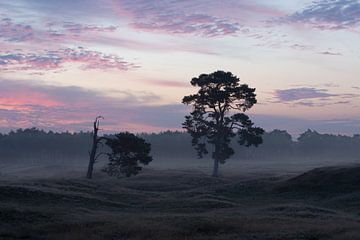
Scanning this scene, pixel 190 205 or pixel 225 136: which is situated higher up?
pixel 225 136

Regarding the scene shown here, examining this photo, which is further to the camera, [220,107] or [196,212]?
[220,107]

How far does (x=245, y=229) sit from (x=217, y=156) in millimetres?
43587

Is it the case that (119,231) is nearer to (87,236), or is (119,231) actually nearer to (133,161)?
(87,236)

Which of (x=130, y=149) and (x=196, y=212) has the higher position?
(x=130, y=149)

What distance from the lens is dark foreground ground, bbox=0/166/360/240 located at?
23.8 meters

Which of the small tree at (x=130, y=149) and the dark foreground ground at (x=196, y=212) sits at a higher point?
the small tree at (x=130, y=149)

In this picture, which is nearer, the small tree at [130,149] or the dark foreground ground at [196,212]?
the dark foreground ground at [196,212]

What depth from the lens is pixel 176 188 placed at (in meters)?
57.3

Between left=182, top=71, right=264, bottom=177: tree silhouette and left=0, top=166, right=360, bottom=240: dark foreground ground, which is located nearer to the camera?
left=0, top=166, right=360, bottom=240: dark foreground ground

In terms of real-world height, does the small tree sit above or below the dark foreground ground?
above

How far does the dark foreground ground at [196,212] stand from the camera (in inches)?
938

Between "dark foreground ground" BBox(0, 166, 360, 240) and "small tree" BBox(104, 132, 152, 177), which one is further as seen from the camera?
"small tree" BBox(104, 132, 152, 177)

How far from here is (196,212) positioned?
34250 mm

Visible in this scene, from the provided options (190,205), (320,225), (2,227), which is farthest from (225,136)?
(2,227)
